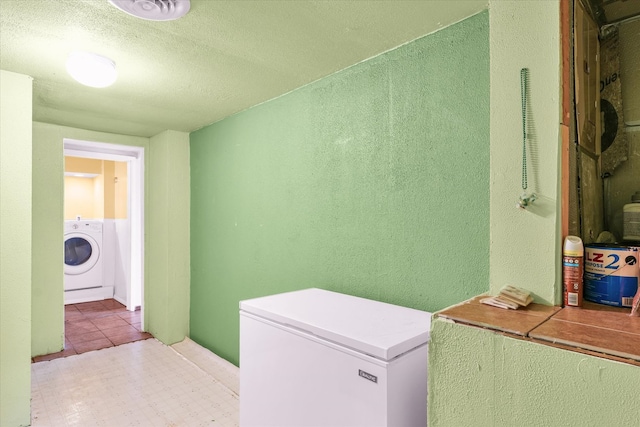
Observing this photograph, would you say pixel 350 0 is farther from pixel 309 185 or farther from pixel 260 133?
pixel 260 133

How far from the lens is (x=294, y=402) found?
1339 mm

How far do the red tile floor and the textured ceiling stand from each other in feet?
7.50

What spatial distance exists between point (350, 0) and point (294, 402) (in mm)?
1525

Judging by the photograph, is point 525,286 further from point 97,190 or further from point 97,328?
point 97,190

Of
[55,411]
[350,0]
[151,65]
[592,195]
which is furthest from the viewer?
[55,411]

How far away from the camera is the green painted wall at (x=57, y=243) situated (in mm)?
3137

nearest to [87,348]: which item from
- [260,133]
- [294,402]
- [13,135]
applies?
[13,135]

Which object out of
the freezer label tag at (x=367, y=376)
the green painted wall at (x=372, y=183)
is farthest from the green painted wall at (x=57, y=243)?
the freezer label tag at (x=367, y=376)

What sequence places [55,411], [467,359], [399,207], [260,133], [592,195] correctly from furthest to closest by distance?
[260,133], [55,411], [399,207], [592,195], [467,359]

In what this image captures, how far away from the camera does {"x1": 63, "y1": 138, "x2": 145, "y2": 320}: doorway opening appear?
356 cm

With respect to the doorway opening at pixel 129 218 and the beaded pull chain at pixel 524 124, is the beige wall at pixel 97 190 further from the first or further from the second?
the beaded pull chain at pixel 524 124

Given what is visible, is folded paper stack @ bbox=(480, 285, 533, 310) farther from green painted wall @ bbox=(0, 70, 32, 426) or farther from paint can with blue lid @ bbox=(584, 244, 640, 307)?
green painted wall @ bbox=(0, 70, 32, 426)

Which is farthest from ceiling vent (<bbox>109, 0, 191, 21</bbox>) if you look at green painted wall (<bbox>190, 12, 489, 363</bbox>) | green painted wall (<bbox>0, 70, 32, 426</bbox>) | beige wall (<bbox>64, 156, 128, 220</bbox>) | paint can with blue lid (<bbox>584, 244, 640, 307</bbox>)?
beige wall (<bbox>64, 156, 128, 220</bbox>)

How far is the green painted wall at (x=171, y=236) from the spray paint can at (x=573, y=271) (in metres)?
3.21
